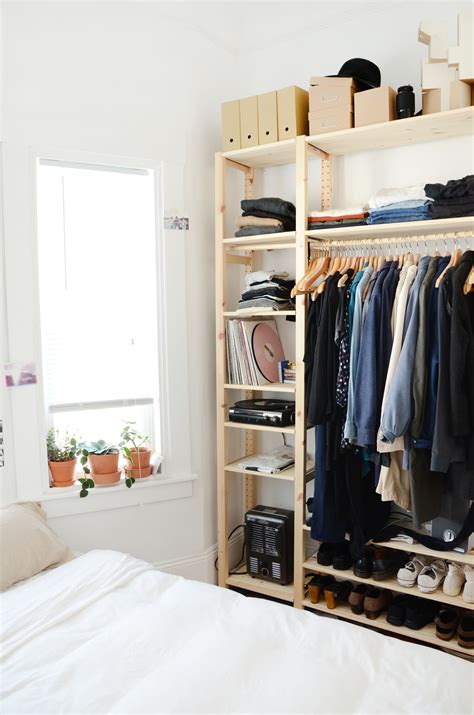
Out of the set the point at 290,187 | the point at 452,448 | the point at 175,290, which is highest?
the point at 290,187

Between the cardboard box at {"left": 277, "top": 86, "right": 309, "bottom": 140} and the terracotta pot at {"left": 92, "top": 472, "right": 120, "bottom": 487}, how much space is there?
1.87 metres

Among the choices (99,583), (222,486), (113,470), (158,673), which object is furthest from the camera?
(222,486)

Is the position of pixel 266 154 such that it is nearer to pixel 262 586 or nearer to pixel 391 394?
pixel 391 394

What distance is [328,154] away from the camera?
296 centimetres

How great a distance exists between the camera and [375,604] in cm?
266

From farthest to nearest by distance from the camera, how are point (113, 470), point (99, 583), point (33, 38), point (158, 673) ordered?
point (113, 470) → point (33, 38) → point (99, 583) → point (158, 673)

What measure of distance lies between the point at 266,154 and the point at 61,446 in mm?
1810

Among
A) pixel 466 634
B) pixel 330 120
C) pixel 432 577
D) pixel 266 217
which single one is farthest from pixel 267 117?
pixel 466 634

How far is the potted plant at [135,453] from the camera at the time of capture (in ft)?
9.76

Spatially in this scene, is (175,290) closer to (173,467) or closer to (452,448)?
(173,467)

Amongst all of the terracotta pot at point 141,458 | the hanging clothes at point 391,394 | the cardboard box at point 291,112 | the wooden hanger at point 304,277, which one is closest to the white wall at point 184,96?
the terracotta pot at point 141,458

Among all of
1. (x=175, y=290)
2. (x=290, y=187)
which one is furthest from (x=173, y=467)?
(x=290, y=187)

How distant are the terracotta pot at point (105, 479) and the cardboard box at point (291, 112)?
6.13 ft

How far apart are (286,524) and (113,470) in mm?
930
